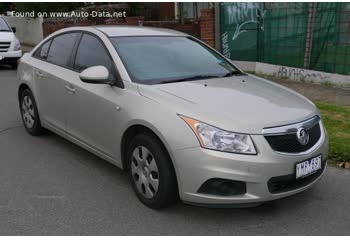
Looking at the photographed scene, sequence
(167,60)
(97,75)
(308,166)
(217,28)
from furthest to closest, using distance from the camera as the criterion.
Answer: (217,28) → (167,60) → (97,75) → (308,166)

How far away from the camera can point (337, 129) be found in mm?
5691

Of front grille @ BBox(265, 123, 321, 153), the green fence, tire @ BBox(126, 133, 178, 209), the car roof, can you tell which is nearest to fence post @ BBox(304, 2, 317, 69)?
the green fence

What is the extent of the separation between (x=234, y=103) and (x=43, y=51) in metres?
3.17

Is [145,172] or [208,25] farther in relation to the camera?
[208,25]

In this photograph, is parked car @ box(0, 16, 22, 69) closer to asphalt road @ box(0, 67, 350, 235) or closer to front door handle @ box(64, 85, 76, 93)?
asphalt road @ box(0, 67, 350, 235)

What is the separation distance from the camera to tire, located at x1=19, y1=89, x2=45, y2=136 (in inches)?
225

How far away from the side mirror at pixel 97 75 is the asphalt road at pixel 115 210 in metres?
1.06

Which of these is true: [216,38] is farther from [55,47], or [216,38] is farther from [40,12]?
[40,12]

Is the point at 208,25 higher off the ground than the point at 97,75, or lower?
lower

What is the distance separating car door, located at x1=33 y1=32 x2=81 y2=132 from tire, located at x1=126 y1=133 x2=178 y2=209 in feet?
4.77

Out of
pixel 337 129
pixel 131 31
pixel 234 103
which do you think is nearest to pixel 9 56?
pixel 131 31

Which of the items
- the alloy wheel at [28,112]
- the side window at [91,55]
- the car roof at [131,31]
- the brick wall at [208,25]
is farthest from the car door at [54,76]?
the brick wall at [208,25]

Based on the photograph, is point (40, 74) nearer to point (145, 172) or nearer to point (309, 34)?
point (145, 172)

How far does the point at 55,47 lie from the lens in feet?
17.7
